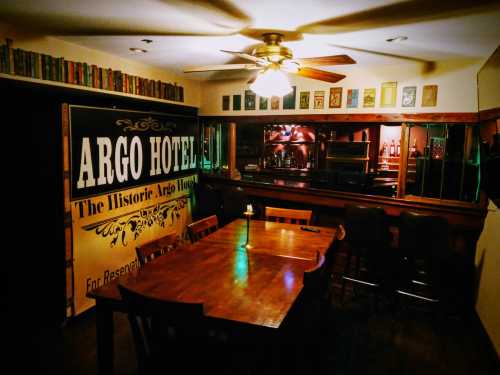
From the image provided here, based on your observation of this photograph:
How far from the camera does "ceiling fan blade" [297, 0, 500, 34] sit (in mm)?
2115

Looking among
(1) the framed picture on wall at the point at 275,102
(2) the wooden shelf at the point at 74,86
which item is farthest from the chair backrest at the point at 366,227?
(2) the wooden shelf at the point at 74,86

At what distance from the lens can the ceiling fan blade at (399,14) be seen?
2.12 metres

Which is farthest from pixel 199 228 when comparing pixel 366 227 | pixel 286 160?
pixel 286 160

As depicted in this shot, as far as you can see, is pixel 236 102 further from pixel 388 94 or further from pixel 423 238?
pixel 423 238

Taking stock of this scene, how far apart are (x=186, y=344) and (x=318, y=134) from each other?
501 cm

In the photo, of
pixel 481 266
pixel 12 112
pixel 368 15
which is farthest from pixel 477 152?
pixel 12 112

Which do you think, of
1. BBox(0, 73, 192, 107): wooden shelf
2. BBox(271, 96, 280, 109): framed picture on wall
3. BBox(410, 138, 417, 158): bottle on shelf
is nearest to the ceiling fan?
BBox(0, 73, 192, 107): wooden shelf

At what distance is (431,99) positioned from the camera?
13.0ft

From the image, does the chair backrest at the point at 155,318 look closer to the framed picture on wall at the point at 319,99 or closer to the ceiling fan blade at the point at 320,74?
the ceiling fan blade at the point at 320,74

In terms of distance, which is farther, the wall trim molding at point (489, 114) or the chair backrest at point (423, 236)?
the chair backrest at point (423, 236)

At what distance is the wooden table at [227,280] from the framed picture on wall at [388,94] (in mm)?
2072

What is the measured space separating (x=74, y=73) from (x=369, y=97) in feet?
10.6

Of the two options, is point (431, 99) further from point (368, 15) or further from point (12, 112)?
point (12, 112)

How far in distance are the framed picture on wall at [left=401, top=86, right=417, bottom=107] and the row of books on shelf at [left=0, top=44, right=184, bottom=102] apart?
2913mm
